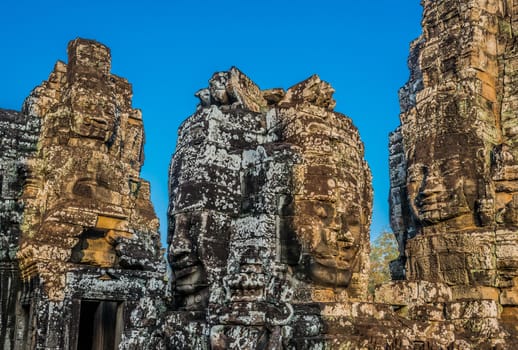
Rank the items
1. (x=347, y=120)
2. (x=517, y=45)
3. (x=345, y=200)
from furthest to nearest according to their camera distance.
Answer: (x=517, y=45), (x=347, y=120), (x=345, y=200)

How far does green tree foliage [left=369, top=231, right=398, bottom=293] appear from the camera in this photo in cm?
3177

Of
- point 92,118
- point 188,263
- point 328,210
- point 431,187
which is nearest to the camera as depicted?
point 188,263

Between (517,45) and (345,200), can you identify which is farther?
(517,45)

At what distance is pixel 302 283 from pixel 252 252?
0.79 meters

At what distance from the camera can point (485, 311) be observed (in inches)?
347

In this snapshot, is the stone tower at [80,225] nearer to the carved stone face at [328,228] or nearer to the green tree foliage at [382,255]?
the carved stone face at [328,228]

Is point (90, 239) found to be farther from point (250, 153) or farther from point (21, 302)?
point (250, 153)

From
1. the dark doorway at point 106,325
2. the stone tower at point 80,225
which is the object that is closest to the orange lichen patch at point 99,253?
the stone tower at point 80,225

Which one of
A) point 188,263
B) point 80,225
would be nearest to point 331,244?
point 188,263

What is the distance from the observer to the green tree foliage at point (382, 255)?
3177cm

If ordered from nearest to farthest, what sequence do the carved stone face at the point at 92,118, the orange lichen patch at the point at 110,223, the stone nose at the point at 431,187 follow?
the stone nose at the point at 431,187 < the orange lichen patch at the point at 110,223 < the carved stone face at the point at 92,118

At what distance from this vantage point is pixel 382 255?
34.3 meters

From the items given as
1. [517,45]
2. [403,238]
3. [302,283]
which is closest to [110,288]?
[403,238]

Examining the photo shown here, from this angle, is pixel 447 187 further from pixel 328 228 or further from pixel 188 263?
pixel 188 263
